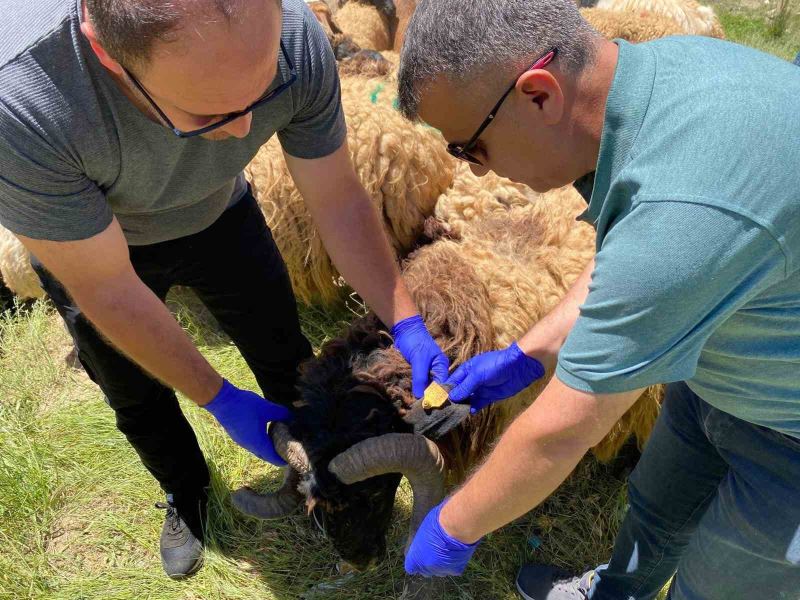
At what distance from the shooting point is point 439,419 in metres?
2.41

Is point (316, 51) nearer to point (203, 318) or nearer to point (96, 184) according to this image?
point (96, 184)

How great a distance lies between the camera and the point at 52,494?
3.50m

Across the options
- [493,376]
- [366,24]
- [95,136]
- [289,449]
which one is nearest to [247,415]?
[289,449]

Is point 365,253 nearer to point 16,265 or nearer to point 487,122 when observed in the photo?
point 487,122

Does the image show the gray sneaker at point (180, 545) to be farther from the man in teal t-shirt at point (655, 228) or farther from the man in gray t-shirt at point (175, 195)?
the man in teal t-shirt at point (655, 228)

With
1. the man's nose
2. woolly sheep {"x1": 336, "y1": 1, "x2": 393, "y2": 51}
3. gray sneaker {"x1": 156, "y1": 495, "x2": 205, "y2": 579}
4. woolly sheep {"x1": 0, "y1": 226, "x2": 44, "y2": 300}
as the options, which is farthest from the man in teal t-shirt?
woolly sheep {"x1": 336, "y1": 1, "x2": 393, "y2": 51}

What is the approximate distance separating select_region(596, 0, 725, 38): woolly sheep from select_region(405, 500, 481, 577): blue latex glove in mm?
5065

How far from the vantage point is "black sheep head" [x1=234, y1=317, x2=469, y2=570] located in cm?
226

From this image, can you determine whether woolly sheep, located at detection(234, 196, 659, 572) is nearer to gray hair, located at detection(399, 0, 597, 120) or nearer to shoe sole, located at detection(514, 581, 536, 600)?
shoe sole, located at detection(514, 581, 536, 600)

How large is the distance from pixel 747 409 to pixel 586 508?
1.90m

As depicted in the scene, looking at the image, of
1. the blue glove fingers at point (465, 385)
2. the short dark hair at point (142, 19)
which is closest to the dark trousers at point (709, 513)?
the blue glove fingers at point (465, 385)

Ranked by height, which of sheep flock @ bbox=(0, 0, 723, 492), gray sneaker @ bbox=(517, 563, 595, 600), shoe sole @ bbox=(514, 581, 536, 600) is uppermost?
sheep flock @ bbox=(0, 0, 723, 492)

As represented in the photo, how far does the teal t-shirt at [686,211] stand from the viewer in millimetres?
1111

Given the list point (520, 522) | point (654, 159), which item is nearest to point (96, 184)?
point (654, 159)
